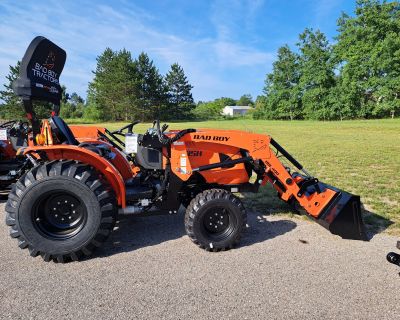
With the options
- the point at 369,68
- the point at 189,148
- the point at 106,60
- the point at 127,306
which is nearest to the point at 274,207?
the point at 189,148

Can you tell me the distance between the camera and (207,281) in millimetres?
3262

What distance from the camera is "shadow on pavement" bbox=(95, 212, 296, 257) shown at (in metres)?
4.12

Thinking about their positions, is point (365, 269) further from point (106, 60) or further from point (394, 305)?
point (106, 60)

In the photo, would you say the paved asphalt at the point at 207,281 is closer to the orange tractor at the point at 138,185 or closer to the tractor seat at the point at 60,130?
the orange tractor at the point at 138,185

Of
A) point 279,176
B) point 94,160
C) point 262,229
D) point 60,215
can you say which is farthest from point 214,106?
point 60,215

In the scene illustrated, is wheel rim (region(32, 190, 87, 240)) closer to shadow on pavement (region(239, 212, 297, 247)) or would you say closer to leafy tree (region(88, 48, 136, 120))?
shadow on pavement (region(239, 212, 297, 247))

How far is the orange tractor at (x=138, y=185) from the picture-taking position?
360 cm

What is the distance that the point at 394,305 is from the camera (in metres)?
2.85

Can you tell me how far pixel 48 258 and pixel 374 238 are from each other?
3.90 m

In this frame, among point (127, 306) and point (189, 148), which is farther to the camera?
point (189, 148)

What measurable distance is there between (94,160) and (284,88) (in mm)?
59488

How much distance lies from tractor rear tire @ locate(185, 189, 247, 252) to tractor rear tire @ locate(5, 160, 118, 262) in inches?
35.8

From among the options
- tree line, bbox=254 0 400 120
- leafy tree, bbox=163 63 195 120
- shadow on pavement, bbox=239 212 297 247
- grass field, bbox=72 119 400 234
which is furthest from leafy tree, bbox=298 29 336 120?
shadow on pavement, bbox=239 212 297 247

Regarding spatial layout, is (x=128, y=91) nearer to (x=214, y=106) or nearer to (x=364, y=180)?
(x=364, y=180)
